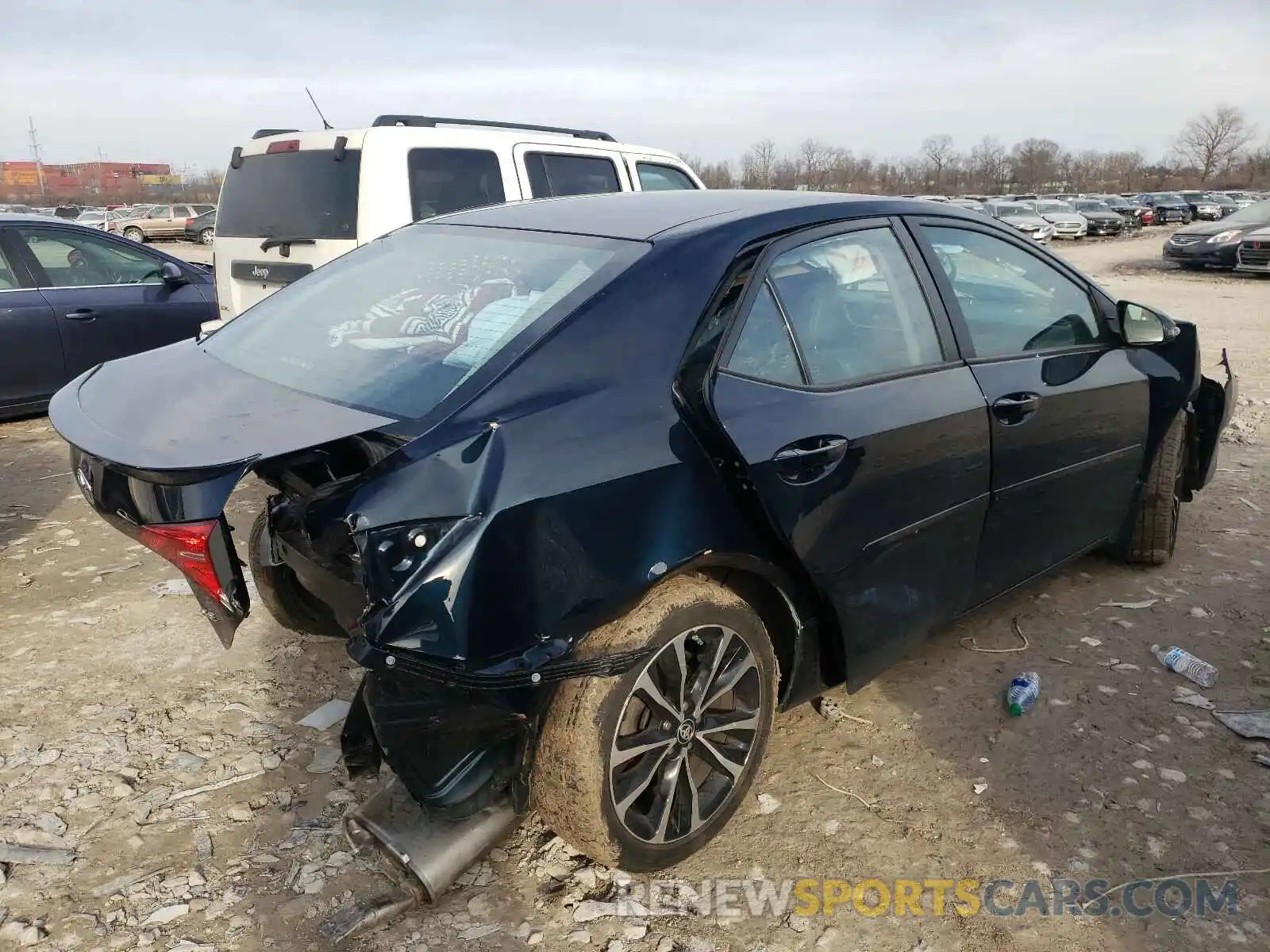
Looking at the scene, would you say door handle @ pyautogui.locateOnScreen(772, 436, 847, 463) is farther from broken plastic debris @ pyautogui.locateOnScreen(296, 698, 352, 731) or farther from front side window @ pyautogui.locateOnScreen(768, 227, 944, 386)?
broken plastic debris @ pyautogui.locateOnScreen(296, 698, 352, 731)

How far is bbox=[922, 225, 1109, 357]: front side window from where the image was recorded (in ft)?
10.7

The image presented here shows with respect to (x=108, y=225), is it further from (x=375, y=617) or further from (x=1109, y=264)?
(x=375, y=617)

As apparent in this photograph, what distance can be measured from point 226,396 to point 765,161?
82162 mm

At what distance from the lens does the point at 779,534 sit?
2.49m

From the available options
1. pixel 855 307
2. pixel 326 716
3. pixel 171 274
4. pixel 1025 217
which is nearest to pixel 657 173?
pixel 171 274

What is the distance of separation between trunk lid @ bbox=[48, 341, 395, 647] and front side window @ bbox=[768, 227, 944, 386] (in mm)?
1233

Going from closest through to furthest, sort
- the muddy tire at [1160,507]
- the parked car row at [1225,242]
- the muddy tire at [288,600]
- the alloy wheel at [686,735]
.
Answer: the alloy wheel at [686,735], the muddy tire at [288,600], the muddy tire at [1160,507], the parked car row at [1225,242]

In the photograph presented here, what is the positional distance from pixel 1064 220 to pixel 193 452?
1392 inches

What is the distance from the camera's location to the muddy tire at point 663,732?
2262 mm

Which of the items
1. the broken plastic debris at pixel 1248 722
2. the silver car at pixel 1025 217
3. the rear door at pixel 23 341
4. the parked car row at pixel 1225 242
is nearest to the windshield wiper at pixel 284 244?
the rear door at pixel 23 341

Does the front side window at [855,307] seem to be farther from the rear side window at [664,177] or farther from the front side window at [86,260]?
the front side window at [86,260]

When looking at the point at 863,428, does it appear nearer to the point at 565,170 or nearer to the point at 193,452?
the point at 193,452

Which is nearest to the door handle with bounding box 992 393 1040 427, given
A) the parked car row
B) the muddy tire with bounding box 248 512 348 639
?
the muddy tire with bounding box 248 512 348 639

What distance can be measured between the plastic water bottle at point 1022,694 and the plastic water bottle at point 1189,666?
583 mm
